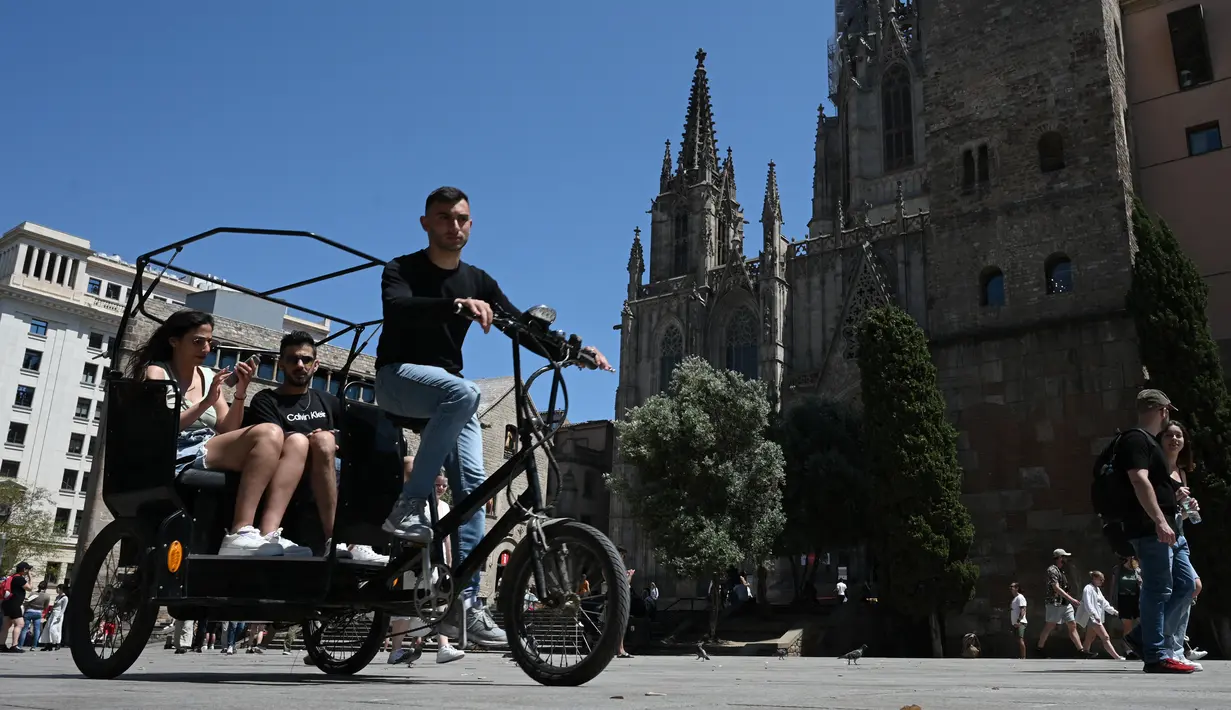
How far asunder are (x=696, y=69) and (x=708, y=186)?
32.1 feet

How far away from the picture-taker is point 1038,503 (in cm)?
1369

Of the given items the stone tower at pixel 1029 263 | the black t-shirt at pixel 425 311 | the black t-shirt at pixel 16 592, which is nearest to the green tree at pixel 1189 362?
the stone tower at pixel 1029 263

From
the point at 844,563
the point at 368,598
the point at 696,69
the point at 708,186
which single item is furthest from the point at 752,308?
the point at 368,598

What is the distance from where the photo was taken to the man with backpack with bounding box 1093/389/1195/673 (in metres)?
5.45

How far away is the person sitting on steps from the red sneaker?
3885mm

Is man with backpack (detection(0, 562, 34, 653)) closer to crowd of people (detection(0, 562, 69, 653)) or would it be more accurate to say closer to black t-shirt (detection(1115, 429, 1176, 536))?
crowd of people (detection(0, 562, 69, 653))

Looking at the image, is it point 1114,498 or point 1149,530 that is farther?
point 1114,498

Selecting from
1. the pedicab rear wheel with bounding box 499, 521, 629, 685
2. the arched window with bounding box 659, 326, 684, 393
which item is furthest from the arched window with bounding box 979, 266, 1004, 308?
the arched window with bounding box 659, 326, 684, 393

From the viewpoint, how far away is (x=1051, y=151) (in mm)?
15258

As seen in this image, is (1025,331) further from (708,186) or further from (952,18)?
(708,186)

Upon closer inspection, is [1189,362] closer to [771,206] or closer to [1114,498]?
[1114,498]

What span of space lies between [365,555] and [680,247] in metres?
47.6

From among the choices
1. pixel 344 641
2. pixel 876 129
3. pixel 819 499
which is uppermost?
pixel 876 129

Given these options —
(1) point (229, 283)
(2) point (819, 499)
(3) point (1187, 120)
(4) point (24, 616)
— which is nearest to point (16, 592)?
(4) point (24, 616)
